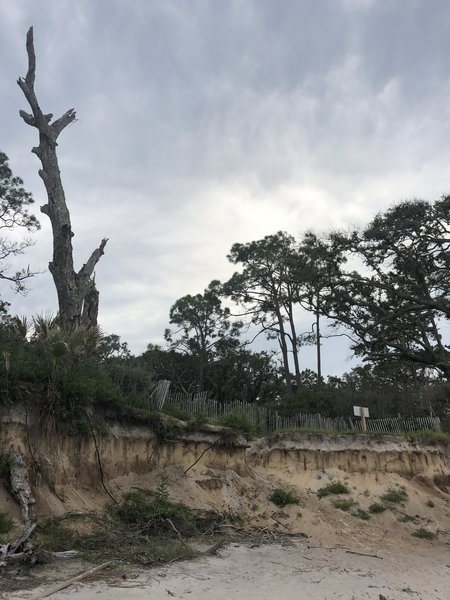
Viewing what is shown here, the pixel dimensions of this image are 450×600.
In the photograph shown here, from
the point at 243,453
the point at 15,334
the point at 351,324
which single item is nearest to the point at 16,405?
the point at 15,334

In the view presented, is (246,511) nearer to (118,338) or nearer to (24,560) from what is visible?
(24,560)

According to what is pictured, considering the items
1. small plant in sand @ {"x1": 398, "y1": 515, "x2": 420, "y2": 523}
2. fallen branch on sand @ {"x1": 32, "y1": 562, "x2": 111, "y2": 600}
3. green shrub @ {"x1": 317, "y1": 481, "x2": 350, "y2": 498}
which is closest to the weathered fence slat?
green shrub @ {"x1": 317, "y1": 481, "x2": 350, "y2": 498}

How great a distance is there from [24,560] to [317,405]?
23.1 meters

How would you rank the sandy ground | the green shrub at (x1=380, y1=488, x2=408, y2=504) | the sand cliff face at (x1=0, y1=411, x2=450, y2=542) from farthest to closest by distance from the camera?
the green shrub at (x1=380, y1=488, x2=408, y2=504) < the sand cliff face at (x1=0, y1=411, x2=450, y2=542) < the sandy ground

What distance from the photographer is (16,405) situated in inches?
342

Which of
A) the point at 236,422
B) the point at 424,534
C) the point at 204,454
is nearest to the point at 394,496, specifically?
the point at 424,534

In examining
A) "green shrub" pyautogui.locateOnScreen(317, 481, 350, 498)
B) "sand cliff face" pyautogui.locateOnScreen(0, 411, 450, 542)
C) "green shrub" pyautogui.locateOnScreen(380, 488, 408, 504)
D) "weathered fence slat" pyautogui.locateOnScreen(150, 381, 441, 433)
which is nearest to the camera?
"sand cliff face" pyautogui.locateOnScreen(0, 411, 450, 542)

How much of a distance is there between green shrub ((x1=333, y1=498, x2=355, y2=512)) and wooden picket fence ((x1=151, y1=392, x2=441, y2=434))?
289 centimetres

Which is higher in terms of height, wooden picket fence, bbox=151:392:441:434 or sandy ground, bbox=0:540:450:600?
wooden picket fence, bbox=151:392:441:434

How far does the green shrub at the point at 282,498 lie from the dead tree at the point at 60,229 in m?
6.96

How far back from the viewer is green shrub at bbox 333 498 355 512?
14.1 meters

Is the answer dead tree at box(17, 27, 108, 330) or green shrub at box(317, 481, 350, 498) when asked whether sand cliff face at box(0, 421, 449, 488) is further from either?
dead tree at box(17, 27, 108, 330)

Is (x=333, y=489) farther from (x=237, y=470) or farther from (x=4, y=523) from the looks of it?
(x=4, y=523)

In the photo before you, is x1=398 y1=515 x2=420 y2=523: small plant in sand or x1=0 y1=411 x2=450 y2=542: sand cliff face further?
x1=398 y1=515 x2=420 y2=523: small plant in sand
